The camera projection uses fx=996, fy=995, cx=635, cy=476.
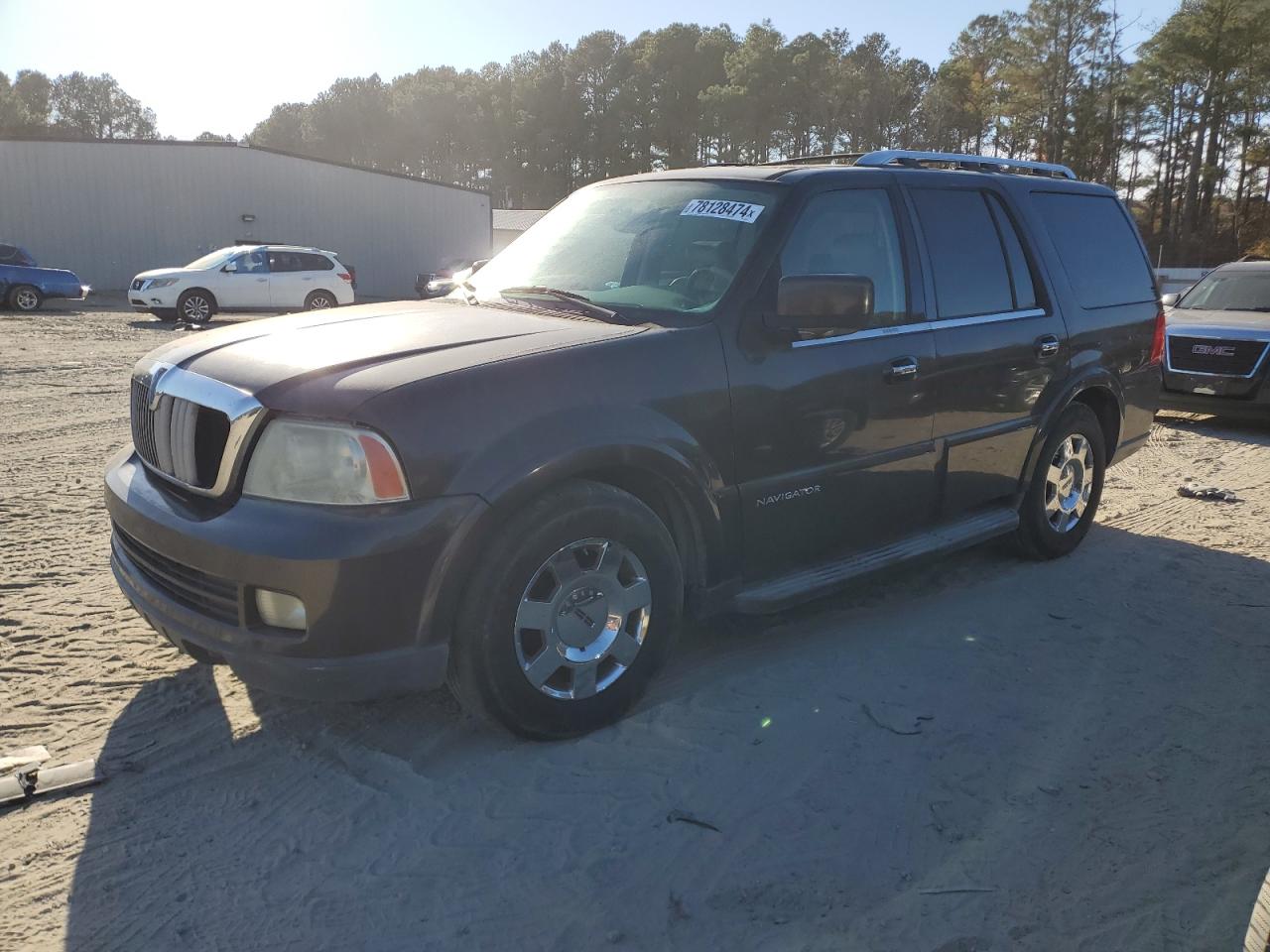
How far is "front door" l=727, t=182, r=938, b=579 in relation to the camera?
3.70 meters

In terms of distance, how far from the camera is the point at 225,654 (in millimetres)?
2928

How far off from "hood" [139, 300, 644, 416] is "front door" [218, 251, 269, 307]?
19.3m

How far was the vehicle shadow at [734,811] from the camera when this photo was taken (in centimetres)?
254

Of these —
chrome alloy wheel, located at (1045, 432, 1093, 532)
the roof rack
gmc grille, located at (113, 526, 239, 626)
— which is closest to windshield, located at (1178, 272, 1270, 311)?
the roof rack

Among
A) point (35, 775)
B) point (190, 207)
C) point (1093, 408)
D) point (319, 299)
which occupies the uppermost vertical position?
point (190, 207)

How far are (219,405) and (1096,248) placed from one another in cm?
470

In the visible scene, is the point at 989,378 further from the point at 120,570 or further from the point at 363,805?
the point at 120,570

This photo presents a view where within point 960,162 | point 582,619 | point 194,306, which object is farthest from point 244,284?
point 582,619

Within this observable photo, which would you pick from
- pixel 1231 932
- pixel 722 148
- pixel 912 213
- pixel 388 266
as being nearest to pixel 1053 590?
pixel 912 213

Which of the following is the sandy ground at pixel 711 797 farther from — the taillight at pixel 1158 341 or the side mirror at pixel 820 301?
the taillight at pixel 1158 341

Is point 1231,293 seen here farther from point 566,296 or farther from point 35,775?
point 35,775

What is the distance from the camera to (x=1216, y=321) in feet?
34.0

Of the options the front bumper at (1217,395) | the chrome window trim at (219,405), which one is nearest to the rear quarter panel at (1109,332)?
the chrome window trim at (219,405)

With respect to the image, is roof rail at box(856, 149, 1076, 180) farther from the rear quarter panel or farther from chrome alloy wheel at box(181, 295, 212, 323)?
chrome alloy wheel at box(181, 295, 212, 323)
